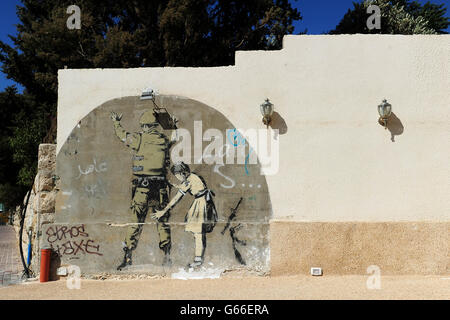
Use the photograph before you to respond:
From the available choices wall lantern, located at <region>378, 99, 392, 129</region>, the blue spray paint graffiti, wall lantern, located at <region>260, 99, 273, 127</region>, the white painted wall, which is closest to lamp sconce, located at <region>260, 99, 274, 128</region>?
wall lantern, located at <region>260, 99, 273, 127</region>

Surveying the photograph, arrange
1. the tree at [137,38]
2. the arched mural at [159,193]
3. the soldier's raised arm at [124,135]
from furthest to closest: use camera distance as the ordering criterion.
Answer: the tree at [137,38]
the soldier's raised arm at [124,135]
the arched mural at [159,193]

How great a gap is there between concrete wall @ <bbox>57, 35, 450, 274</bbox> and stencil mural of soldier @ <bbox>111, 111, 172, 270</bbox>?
0.82 metres

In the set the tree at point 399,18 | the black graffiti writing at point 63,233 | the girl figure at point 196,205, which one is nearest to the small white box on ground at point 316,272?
the girl figure at point 196,205

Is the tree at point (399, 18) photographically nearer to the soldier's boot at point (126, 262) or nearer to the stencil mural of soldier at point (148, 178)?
the stencil mural of soldier at point (148, 178)

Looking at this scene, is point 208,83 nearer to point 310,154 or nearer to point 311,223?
point 310,154

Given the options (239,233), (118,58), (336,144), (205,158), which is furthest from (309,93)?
(118,58)

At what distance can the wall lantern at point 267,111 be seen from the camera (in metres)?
7.14

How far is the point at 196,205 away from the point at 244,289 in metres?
1.68

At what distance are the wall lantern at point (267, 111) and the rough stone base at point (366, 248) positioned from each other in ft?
5.98

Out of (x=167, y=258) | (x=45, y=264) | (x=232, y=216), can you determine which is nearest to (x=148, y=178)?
(x=167, y=258)

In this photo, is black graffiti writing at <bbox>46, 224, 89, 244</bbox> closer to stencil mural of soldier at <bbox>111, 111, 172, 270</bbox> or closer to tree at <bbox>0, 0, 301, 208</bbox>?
stencil mural of soldier at <bbox>111, 111, 172, 270</bbox>

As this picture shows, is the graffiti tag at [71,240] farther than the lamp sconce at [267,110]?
Yes

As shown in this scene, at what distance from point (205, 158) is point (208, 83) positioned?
131cm

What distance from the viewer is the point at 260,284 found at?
670 centimetres
